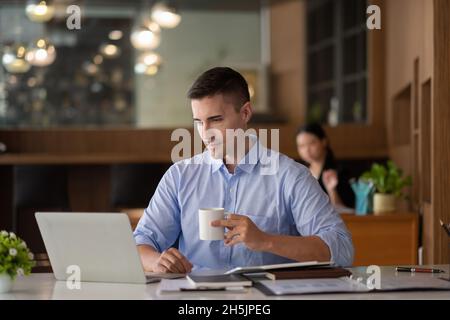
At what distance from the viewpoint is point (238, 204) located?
99.4 inches

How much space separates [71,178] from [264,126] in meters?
1.76

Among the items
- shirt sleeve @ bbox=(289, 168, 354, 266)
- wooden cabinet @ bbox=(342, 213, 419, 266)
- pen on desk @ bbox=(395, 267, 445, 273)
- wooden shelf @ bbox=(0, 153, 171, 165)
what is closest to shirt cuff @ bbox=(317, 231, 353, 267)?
shirt sleeve @ bbox=(289, 168, 354, 266)

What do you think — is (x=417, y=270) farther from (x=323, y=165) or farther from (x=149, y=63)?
(x=149, y=63)

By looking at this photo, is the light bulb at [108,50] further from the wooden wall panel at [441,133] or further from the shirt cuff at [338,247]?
the shirt cuff at [338,247]

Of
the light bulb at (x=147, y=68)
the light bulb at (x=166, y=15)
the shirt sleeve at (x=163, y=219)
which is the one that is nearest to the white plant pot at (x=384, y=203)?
the shirt sleeve at (x=163, y=219)

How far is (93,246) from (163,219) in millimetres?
519

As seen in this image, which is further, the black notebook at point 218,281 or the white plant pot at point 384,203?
the white plant pot at point 384,203

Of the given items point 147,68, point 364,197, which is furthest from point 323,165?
point 147,68

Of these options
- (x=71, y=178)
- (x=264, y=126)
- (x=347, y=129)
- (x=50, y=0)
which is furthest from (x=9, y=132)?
(x=347, y=129)

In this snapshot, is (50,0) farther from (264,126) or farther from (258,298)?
(258,298)

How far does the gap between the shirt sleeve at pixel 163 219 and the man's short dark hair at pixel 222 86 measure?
0.32 metres

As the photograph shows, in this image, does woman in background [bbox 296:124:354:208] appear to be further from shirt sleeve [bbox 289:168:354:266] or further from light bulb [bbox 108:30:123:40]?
light bulb [bbox 108:30:123:40]

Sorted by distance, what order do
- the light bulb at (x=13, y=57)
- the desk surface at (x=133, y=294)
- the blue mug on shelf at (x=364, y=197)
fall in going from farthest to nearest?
the light bulb at (x=13, y=57), the blue mug on shelf at (x=364, y=197), the desk surface at (x=133, y=294)

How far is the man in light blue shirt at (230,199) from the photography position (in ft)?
7.81
